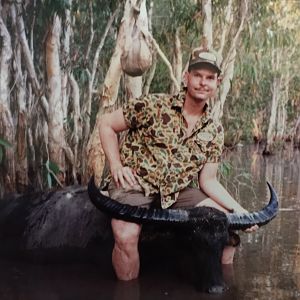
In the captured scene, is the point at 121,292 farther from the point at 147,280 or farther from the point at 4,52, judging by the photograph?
the point at 4,52

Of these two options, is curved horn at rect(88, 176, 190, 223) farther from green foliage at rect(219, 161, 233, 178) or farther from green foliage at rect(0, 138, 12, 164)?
green foliage at rect(219, 161, 233, 178)

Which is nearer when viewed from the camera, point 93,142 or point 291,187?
point 93,142

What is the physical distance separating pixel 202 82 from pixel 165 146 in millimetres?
553

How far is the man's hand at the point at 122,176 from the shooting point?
4.34 m

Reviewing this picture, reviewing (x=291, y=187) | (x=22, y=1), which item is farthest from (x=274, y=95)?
(x=22, y=1)

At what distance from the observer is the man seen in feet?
14.5

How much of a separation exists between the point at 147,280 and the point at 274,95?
22368 mm

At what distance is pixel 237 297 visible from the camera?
161 inches

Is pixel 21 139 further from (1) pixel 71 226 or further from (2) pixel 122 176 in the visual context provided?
(2) pixel 122 176

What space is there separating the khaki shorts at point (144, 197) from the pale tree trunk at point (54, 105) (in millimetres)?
2246

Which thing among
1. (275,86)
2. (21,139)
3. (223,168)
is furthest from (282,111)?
(21,139)

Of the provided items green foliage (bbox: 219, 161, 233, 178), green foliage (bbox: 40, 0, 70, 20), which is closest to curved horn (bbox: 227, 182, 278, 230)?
green foliage (bbox: 219, 161, 233, 178)

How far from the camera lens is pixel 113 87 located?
278 inches

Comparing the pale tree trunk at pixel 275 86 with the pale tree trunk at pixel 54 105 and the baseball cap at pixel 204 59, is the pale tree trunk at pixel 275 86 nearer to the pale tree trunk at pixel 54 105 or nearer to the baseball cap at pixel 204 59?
the pale tree trunk at pixel 54 105
